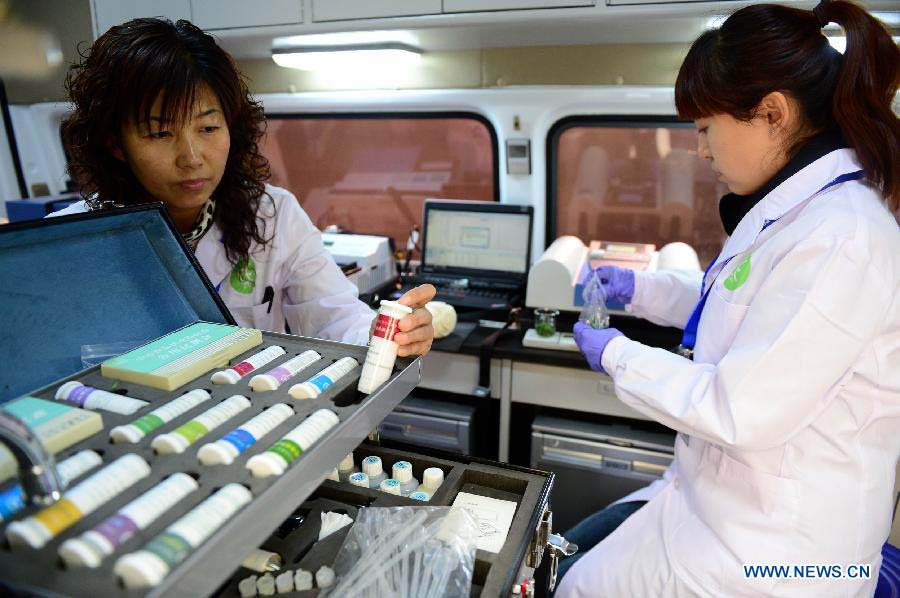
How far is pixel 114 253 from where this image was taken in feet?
2.95

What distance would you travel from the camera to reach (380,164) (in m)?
3.12

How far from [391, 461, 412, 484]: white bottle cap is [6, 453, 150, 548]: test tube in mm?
477

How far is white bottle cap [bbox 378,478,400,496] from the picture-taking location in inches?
37.9

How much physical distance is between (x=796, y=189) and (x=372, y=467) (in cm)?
100

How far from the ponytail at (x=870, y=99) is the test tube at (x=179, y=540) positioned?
4.10 feet

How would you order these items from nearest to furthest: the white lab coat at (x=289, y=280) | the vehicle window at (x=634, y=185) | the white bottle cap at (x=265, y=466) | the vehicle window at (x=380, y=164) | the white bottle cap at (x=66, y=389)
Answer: the white bottle cap at (x=265, y=466) → the white bottle cap at (x=66, y=389) → the white lab coat at (x=289, y=280) → the vehicle window at (x=634, y=185) → the vehicle window at (x=380, y=164)

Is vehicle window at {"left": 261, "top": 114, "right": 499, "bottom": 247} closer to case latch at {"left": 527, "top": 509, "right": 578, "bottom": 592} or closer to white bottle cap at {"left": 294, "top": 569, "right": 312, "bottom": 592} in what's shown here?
case latch at {"left": 527, "top": 509, "right": 578, "bottom": 592}

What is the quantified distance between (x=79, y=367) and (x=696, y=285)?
1751 millimetres

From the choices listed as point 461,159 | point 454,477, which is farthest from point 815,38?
point 461,159

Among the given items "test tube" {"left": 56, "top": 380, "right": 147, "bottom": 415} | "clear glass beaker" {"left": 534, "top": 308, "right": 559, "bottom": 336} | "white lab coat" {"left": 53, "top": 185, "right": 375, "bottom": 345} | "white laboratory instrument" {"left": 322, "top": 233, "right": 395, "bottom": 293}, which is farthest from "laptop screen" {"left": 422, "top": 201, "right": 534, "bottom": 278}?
"test tube" {"left": 56, "top": 380, "right": 147, "bottom": 415}

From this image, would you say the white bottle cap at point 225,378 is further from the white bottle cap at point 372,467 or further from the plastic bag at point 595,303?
the plastic bag at point 595,303

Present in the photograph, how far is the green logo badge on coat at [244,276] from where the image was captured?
1514mm

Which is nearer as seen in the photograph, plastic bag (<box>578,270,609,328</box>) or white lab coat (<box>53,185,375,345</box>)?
white lab coat (<box>53,185,375,345</box>)

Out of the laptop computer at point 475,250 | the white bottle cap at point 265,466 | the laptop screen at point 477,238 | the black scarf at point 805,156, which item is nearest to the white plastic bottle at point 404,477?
the white bottle cap at point 265,466
